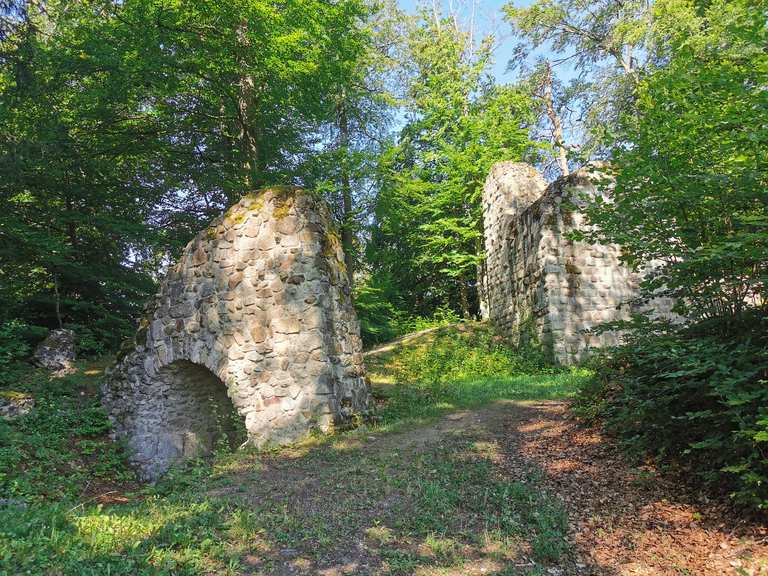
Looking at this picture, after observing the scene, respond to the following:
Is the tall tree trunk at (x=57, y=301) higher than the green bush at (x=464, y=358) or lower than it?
higher

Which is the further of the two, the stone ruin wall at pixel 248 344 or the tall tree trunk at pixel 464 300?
the tall tree trunk at pixel 464 300

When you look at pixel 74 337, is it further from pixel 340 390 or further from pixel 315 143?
pixel 315 143

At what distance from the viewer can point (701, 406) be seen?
13.5 ft

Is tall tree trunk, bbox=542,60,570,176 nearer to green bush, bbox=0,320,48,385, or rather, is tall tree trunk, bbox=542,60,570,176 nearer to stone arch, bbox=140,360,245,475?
stone arch, bbox=140,360,245,475

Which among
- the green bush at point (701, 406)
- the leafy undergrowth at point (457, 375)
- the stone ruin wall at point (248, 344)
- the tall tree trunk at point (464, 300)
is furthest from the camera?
the tall tree trunk at point (464, 300)

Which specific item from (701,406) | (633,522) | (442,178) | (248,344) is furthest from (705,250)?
(442,178)

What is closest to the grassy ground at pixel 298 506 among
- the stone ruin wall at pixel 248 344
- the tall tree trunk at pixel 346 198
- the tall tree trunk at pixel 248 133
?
the stone ruin wall at pixel 248 344

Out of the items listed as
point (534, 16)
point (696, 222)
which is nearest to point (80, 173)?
point (696, 222)

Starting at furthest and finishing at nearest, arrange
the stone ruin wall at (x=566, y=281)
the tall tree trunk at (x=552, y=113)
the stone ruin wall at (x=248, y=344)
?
the tall tree trunk at (x=552, y=113), the stone ruin wall at (x=566, y=281), the stone ruin wall at (x=248, y=344)

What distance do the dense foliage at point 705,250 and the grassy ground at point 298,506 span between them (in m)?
1.26

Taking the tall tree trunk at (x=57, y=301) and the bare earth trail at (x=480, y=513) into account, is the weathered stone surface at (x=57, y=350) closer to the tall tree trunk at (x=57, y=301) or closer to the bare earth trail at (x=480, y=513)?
the tall tree trunk at (x=57, y=301)

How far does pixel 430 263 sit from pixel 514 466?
1506cm

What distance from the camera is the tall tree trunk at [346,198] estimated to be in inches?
574

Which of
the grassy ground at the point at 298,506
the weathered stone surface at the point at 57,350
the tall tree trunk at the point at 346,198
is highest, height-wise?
the tall tree trunk at the point at 346,198
